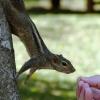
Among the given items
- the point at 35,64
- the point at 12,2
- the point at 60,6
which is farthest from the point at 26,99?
the point at 60,6

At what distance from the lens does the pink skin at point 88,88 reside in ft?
7.19

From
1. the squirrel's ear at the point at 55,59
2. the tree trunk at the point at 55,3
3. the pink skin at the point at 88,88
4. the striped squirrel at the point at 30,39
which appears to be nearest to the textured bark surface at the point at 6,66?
the striped squirrel at the point at 30,39

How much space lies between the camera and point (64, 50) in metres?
8.62

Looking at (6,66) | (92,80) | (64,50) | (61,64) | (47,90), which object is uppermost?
(6,66)

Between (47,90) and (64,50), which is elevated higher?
(47,90)

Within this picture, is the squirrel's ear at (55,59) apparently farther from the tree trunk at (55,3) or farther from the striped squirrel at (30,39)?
the tree trunk at (55,3)

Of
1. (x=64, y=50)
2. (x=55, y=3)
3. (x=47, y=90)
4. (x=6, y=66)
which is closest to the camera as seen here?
(x=6, y=66)

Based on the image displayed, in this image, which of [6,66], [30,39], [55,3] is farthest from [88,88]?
[55,3]

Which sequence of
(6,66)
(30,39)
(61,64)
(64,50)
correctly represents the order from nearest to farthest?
(6,66) → (30,39) → (61,64) → (64,50)

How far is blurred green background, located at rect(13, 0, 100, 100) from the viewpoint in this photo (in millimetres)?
6196

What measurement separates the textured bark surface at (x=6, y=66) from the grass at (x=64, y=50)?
3.30 metres

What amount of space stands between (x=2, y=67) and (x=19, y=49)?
253 inches

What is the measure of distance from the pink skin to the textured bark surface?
43 cm

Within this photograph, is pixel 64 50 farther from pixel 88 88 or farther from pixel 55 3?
pixel 55 3
